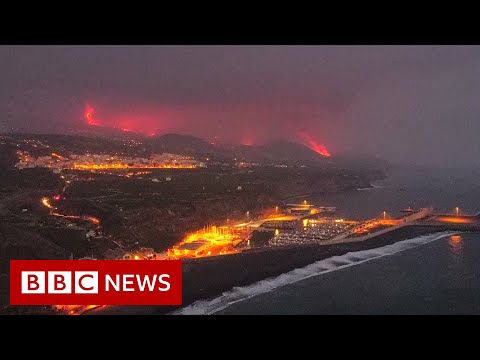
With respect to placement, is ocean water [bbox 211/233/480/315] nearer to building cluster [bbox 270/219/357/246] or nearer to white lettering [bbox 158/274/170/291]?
building cluster [bbox 270/219/357/246]

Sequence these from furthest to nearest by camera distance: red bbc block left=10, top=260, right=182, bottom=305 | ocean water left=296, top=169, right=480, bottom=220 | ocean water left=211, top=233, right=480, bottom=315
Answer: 1. ocean water left=296, top=169, right=480, bottom=220
2. ocean water left=211, top=233, right=480, bottom=315
3. red bbc block left=10, top=260, right=182, bottom=305

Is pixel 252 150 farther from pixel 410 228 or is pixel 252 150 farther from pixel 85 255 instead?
pixel 85 255

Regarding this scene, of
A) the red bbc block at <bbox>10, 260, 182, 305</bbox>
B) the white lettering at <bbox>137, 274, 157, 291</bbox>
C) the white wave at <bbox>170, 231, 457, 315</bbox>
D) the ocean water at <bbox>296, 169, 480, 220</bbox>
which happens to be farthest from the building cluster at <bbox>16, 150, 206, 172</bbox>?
the white lettering at <bbox>137, 274, 157, 291</bbox>

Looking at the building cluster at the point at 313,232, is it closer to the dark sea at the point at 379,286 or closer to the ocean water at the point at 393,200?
the dark sea at the point at 379,286

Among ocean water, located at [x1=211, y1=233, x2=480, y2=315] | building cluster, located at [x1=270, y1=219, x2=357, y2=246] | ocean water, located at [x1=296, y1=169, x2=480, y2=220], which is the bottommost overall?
ocean water, located at [x1=211, y1=233, x2=480, y2=315]

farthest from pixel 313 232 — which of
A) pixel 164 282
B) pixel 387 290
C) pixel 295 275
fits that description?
pixel 164 282

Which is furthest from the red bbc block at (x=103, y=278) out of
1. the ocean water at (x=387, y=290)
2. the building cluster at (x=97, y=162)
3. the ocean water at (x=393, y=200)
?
the building cluster at (x=97, y=162)

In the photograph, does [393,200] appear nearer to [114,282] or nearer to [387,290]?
[387,290]

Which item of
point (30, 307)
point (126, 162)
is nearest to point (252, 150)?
point (126, 162)
